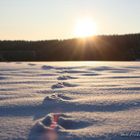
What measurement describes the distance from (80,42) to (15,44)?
3.37m

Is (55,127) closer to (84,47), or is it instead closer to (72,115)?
(72,115)

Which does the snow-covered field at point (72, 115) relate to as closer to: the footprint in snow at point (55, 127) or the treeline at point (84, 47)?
the footprint in snow at point (55, 127)

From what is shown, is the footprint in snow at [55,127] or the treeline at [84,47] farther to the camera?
the treeline at [84,47]

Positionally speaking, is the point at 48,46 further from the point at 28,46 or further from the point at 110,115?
the point at 110,115

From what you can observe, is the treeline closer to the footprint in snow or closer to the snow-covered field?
the snow-covered field

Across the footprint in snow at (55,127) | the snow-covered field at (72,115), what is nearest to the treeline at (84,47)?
the snow-covered field at (72,115)

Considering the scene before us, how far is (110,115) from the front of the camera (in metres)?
1.89

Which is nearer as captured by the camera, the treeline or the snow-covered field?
the snow-covered field

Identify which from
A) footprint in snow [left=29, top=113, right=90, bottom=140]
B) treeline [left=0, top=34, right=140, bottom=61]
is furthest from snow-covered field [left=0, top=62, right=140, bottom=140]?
treeline [left=0, top=34, right=140, bottom=61]

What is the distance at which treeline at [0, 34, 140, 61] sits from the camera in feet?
50.3

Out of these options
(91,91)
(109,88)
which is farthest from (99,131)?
(109,88)

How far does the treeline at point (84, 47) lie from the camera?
15.3 meters

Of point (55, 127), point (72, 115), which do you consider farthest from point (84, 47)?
point (55, 127)

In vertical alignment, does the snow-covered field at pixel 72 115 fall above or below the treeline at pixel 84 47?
below
